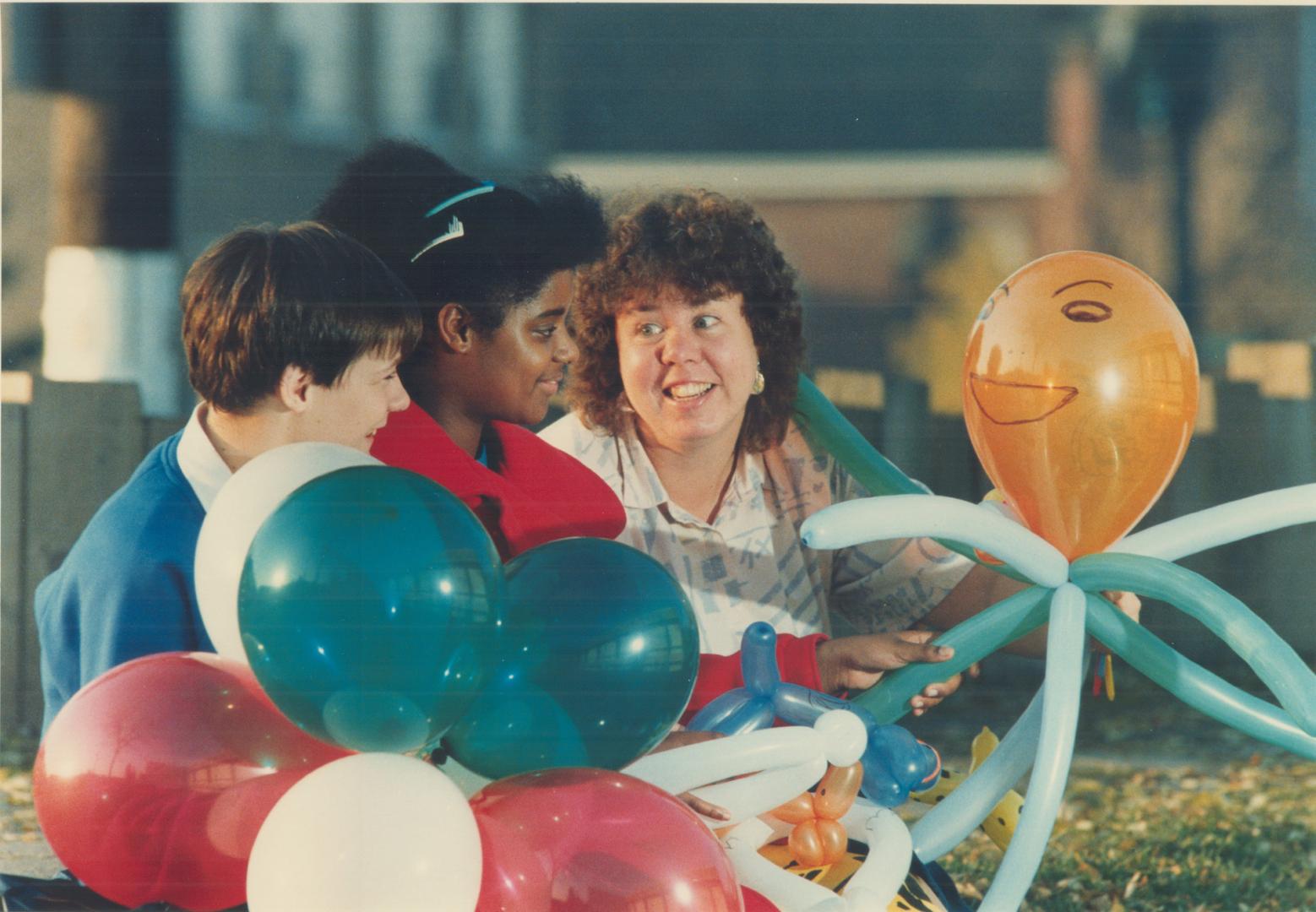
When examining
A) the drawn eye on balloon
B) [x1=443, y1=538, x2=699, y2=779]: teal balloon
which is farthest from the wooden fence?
[x1=443, y1=538, x2=699, y2=779]: teal balloon

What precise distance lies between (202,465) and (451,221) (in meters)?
0.56

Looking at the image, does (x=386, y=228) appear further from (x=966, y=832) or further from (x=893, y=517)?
(x=966, y=832)

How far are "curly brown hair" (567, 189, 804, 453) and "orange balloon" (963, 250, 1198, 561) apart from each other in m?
0.37

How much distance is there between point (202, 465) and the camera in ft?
7.88

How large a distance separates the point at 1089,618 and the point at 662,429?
2.57 feet

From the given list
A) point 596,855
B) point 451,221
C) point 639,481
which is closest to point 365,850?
point 596,855

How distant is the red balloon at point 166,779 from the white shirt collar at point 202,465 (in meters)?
0.36

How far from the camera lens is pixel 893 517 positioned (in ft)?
7.43

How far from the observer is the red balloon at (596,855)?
1.97 metres

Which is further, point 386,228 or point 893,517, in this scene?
point 386,228

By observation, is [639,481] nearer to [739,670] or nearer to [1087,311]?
[739,670]

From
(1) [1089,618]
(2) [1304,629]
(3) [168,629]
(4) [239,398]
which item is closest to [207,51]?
(4) [239,398]

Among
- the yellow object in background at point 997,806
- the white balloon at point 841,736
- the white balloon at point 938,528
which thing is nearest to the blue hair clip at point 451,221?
the white balloon at point 938,528

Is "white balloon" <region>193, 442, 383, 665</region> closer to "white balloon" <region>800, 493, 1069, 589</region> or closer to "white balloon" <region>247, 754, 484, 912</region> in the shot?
"white balloon" <region>247, 754, 484, 912</region>
